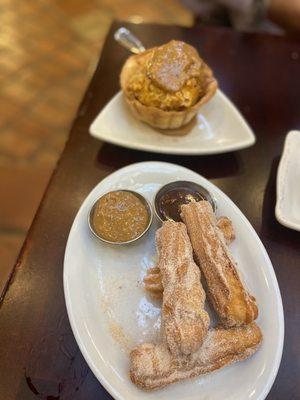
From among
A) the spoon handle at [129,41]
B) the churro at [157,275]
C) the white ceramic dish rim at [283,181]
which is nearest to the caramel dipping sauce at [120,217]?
the churro at [157,275]

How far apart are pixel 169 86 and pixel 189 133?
0.22 m

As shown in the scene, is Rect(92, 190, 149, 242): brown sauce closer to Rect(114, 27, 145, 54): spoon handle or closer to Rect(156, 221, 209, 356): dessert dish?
Rect(156, 221, 209, 356): dessert dish

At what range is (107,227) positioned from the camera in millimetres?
1233

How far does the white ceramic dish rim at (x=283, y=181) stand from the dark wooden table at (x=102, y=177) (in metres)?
0.08

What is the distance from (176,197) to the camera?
4.38ft

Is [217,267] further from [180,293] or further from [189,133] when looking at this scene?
[189,133]

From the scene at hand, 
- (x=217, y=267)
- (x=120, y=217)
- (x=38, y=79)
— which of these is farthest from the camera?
(x=38, y=79)

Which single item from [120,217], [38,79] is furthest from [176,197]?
[38,79]

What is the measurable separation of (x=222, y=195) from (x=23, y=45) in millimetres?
2418

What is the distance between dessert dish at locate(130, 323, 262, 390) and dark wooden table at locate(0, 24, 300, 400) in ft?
0.46

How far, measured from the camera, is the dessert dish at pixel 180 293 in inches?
38.4

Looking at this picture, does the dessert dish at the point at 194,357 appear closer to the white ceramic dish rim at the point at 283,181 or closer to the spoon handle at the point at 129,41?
the white ceramic dish rim at the point at 283,181

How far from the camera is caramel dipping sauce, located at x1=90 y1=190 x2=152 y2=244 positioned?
1.23m

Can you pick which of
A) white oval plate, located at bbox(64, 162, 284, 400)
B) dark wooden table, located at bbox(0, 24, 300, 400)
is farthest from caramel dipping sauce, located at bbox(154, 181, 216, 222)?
dark wooden table, located at bbox(0, 24, 300, 400)
